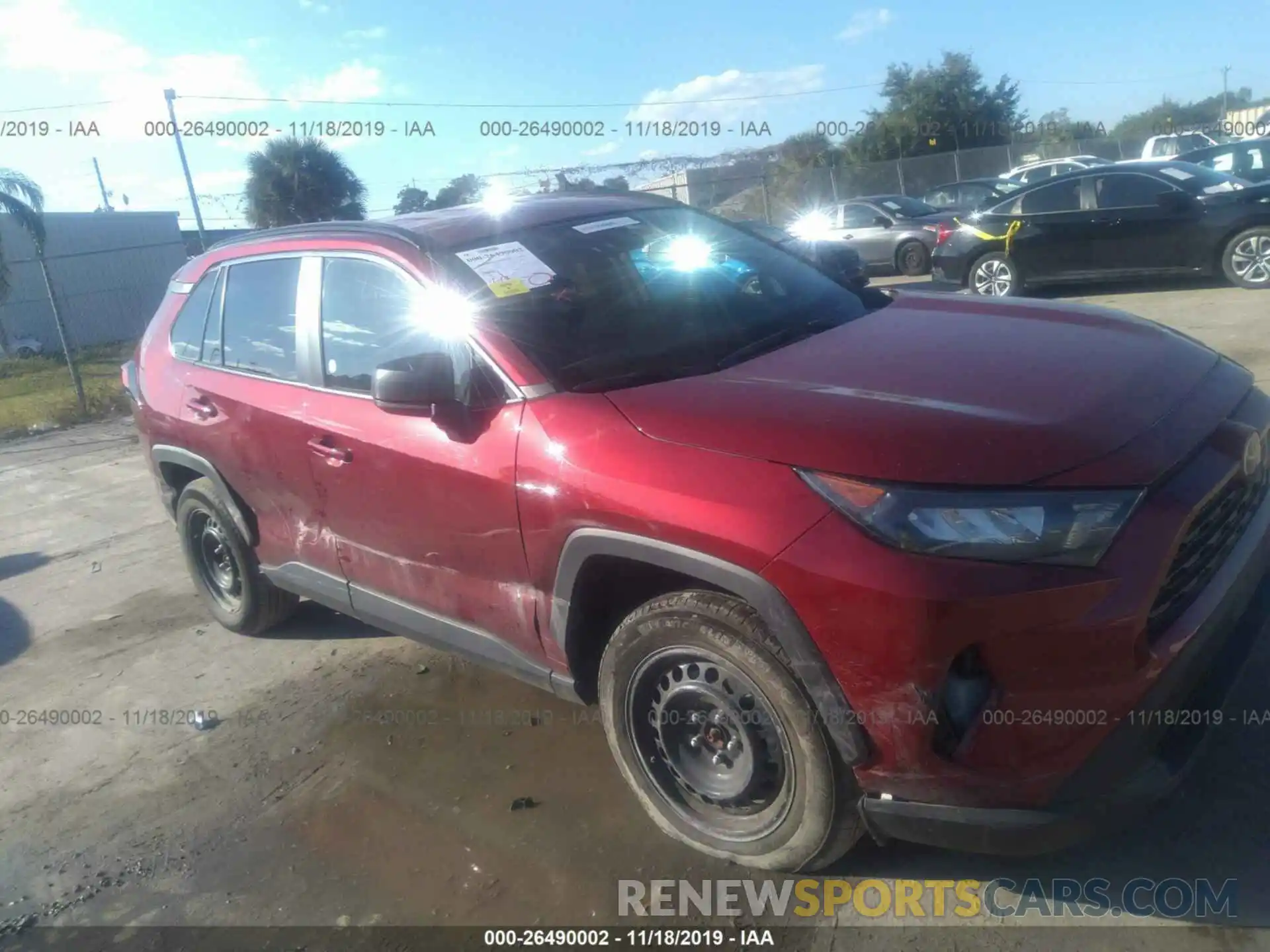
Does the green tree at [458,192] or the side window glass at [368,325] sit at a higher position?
the green tree at [458,192]

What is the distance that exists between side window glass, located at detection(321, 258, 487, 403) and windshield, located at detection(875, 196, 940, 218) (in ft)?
45.8

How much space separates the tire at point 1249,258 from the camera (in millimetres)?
9922

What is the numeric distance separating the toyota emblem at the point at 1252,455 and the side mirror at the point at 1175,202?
29.1 feet

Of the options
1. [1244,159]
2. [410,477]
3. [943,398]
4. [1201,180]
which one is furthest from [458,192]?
[1244,159]

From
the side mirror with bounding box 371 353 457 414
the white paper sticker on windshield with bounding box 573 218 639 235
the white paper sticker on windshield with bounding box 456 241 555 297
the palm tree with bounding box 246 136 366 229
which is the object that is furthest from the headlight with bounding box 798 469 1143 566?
the palm tree with bounding box 246 136 366 229

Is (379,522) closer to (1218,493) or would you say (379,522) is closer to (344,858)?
(344,858)

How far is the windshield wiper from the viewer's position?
10.1ft

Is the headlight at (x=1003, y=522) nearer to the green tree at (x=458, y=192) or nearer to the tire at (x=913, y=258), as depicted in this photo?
the green tree at (x=458, y=192)

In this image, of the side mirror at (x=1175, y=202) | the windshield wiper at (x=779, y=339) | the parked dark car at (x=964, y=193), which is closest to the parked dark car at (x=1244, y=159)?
the parked dark car at (x=964, y=193)

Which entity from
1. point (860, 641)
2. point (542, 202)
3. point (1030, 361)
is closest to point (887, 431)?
point (860, 641)

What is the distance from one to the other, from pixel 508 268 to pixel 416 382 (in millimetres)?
610

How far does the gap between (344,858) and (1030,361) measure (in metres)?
2.62

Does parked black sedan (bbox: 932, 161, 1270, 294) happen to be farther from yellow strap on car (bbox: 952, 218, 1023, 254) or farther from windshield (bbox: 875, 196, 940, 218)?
windshield (bbox: 875, 196, 940, 218)

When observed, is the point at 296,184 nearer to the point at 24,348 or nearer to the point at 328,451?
the point at 24,348
